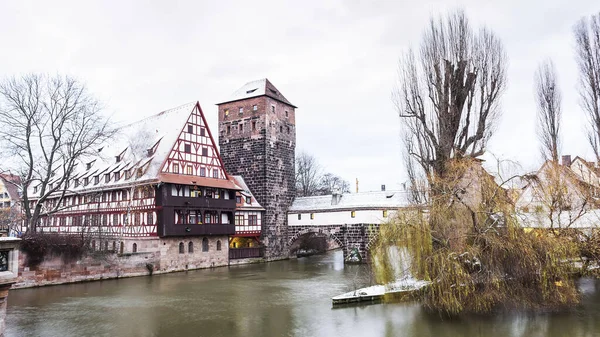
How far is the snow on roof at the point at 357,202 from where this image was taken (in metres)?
30.7

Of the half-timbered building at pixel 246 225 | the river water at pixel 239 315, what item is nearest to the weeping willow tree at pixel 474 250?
the river water at pixel 239 315

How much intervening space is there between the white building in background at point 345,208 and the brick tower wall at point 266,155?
1.47 metres

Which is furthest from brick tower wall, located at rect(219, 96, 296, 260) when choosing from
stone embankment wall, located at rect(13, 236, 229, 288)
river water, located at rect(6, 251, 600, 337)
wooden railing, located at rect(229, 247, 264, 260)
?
river water, located at rect(6, 251, 600, 337)

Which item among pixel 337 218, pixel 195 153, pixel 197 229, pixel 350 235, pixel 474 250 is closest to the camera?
pixel 474 250

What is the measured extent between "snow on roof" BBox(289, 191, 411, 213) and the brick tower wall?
1.71 m

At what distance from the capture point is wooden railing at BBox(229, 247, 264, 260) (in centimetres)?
3035

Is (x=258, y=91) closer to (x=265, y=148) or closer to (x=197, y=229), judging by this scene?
(x=265, y=148)

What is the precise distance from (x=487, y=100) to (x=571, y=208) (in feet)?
16.5

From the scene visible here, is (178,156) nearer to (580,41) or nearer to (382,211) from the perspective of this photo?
(382,211)

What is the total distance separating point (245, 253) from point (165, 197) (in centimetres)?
820


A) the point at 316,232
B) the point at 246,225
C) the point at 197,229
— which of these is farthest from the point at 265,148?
the point at 197,229

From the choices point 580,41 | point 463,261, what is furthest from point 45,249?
point 580,41

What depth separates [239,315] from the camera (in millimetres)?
14250

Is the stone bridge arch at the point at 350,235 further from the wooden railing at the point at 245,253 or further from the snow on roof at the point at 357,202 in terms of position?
the wooden railing at the point at 245,253
